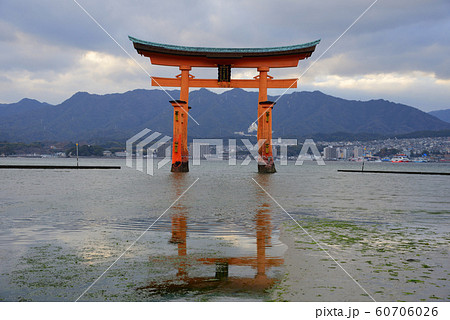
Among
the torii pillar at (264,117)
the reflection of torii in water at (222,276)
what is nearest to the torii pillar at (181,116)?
the torii pillar at (264,117)

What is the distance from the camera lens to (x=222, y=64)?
40188mm

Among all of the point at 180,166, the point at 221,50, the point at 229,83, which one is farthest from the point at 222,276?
the point at 180,166

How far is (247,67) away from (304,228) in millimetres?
32206

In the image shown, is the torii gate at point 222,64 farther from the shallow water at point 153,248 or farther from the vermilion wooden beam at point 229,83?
the shallow water at point 153,248

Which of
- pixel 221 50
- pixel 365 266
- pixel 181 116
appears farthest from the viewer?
pixel 181 116

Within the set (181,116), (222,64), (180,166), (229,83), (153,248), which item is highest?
(222,64)

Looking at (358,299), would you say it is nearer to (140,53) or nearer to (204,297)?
(204,297)

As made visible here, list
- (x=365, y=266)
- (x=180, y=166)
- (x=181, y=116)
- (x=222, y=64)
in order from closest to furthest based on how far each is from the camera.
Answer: (x=365, y=266) → (x=181, y=116) → (x=222, y=64) → (x=180, y=166)

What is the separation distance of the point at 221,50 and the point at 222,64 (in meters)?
1.51

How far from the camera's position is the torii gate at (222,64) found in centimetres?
3819

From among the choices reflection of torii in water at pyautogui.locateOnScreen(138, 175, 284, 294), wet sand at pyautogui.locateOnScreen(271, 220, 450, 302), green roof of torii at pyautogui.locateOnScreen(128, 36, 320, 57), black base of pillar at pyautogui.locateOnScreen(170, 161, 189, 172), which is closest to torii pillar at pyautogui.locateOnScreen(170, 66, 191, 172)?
green roof of torii at pyautogui.locateOnScreen(128, 36, 320, 57)

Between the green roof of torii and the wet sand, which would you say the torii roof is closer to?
the green roof of torii

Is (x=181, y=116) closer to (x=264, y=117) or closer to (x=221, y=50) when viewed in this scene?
(x=221, y=50)

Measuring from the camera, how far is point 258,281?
5500 mm
